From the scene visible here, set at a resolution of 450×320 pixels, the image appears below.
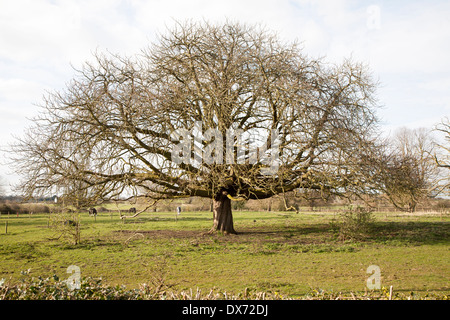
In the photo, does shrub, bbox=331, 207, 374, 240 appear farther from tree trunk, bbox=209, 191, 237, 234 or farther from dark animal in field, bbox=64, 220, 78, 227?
dark animal in field, bbox=64, 220, 78, 227

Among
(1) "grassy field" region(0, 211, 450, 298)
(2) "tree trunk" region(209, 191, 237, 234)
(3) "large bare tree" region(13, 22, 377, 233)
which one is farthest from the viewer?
(2) "tree trunk" region(209, 191, 237, 234)

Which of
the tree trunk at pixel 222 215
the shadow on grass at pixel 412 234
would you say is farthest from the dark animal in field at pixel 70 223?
the shadow on grass at pixel 412 234

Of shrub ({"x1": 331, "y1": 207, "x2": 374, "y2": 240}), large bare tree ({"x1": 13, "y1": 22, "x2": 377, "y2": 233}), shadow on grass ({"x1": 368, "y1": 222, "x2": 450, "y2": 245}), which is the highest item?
large bare tree ({"x1": 13, "y1": 22, "x2": 377, "y2": 233})

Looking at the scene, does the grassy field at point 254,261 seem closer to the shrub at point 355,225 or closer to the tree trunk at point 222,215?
the shrub at point 355,225

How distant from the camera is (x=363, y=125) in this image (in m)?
13.3

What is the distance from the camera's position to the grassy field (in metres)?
7.60

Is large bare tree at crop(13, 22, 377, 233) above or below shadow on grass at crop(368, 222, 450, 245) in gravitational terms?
above

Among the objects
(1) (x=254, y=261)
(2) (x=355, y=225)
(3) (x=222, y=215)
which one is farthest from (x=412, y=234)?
(1) (x=254, y=261)

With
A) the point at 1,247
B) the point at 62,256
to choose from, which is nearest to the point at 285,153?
the point at 62,256

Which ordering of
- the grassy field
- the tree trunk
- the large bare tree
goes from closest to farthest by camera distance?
the grassy field
the large bare tree
the tree trunk

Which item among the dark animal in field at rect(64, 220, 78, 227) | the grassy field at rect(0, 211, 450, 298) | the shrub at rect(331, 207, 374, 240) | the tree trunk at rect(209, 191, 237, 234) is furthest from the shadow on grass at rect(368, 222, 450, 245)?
the dark animal in field at rect(64, 220, 78, 227)

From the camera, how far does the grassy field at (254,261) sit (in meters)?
7.60

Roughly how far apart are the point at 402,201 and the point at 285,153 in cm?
573
